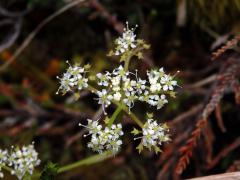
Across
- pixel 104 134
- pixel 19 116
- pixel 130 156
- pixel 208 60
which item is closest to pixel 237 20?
pixel 208 60

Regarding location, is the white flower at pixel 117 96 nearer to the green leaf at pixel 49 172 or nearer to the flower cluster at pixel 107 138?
the flower cluster at pixel 107 138

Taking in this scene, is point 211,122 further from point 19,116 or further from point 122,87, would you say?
point 19,116

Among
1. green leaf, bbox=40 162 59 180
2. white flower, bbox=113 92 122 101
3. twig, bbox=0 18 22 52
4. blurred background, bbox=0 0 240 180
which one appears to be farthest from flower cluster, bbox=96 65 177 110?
twig, bbox=0 18 22 52

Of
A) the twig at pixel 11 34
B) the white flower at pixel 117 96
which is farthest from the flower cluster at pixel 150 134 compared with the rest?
the twig at pixel 11 34

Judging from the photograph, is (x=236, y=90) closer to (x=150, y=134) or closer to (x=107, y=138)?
(x=150, y=134)

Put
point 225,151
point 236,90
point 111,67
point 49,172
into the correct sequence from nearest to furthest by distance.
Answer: point 49,172 < point 236,90 < point 225,151 < point 111,67

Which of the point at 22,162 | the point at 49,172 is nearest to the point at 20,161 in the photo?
the point at 22,162

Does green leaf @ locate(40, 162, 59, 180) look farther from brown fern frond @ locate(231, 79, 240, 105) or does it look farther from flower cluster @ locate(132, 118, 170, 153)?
brown fern frond @ locate(231, 79, 240, 105)

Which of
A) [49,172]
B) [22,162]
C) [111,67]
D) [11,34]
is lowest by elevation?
[49,172]
